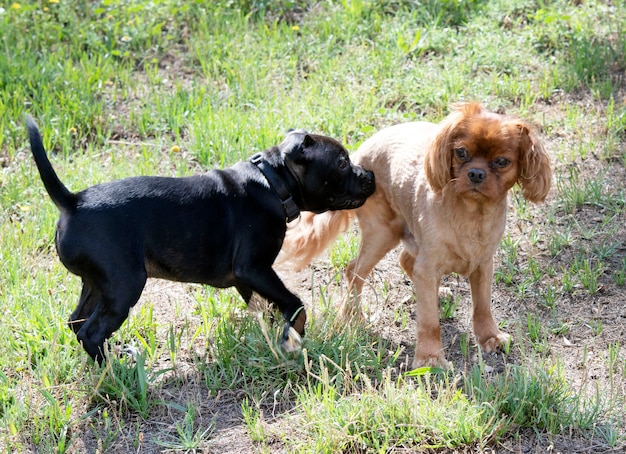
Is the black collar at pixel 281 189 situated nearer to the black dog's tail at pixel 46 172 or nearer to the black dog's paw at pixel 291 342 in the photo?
the black dog's paw at pixel 291 342

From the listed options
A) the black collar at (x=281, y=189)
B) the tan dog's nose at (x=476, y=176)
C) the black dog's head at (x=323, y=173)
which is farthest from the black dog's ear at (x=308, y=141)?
the tan dog's nose at (x=476, y=176)

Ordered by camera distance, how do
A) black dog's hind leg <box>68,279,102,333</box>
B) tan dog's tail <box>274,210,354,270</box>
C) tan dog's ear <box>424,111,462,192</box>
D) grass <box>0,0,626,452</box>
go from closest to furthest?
grass <box>0,0,626,452</box>, tan dog's ear <box>424,111,462,192</box>, black dog's hind leg <box>68,279,102,333</box>, tan dog's tail <box>274,210,354,270</box>

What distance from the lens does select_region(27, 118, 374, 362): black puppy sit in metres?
4.66

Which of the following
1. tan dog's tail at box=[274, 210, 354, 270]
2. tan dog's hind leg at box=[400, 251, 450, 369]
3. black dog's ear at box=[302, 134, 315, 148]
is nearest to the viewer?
tan dog's hind leg at box=[400, 251, 450, 369]

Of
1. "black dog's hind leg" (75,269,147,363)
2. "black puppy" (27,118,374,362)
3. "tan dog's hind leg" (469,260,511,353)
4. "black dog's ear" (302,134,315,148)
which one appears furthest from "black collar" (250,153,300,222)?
"tan dog's hind leg" (469,260,511,353)

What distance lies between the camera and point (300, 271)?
6.27 metres

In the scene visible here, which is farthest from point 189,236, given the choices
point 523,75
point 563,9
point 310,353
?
point 563,9

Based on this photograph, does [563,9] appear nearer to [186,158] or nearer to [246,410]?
[186,158]

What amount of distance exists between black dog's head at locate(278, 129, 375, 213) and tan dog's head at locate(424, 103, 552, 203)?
0.60m

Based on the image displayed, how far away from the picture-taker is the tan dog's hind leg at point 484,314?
531cm

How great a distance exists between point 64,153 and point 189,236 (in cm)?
268

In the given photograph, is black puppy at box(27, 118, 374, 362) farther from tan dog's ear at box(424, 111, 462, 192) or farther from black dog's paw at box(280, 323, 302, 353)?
tan dog's ear at box(424, 111, 462, 192)

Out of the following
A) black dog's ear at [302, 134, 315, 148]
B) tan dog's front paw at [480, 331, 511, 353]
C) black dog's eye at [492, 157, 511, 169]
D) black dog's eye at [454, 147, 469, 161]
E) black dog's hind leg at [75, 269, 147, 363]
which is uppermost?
black dog's eye at [454, 147, 469, 161]

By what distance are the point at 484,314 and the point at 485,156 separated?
106 cm
